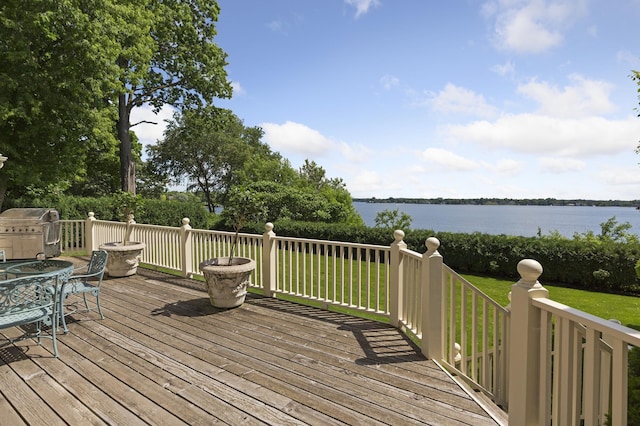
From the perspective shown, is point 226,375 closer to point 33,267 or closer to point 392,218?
point 33,267

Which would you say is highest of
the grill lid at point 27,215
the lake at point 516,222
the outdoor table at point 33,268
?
the grill lid at point 27,215

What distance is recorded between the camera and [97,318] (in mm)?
4125

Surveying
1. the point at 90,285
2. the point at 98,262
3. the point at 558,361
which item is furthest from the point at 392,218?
the point at 558,361

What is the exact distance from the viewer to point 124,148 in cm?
1315

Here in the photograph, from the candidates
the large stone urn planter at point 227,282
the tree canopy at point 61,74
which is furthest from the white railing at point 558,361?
the tree canopy at point 61,74

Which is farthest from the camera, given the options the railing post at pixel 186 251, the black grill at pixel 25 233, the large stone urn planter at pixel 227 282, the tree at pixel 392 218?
the tree at pixel 392 218

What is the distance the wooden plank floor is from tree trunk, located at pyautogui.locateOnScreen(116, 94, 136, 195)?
10.3 m

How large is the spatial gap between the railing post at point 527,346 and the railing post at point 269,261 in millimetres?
3739

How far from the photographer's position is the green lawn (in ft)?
20.9

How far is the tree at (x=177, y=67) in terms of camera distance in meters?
12.8

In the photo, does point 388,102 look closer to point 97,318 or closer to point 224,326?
point 224,326

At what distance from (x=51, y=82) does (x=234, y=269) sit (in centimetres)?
886

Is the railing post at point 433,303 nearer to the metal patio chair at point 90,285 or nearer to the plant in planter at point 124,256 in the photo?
the metal patio chair at point 90,285

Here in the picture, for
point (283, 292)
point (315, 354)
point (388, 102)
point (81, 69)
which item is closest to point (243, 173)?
point (81, 69)
